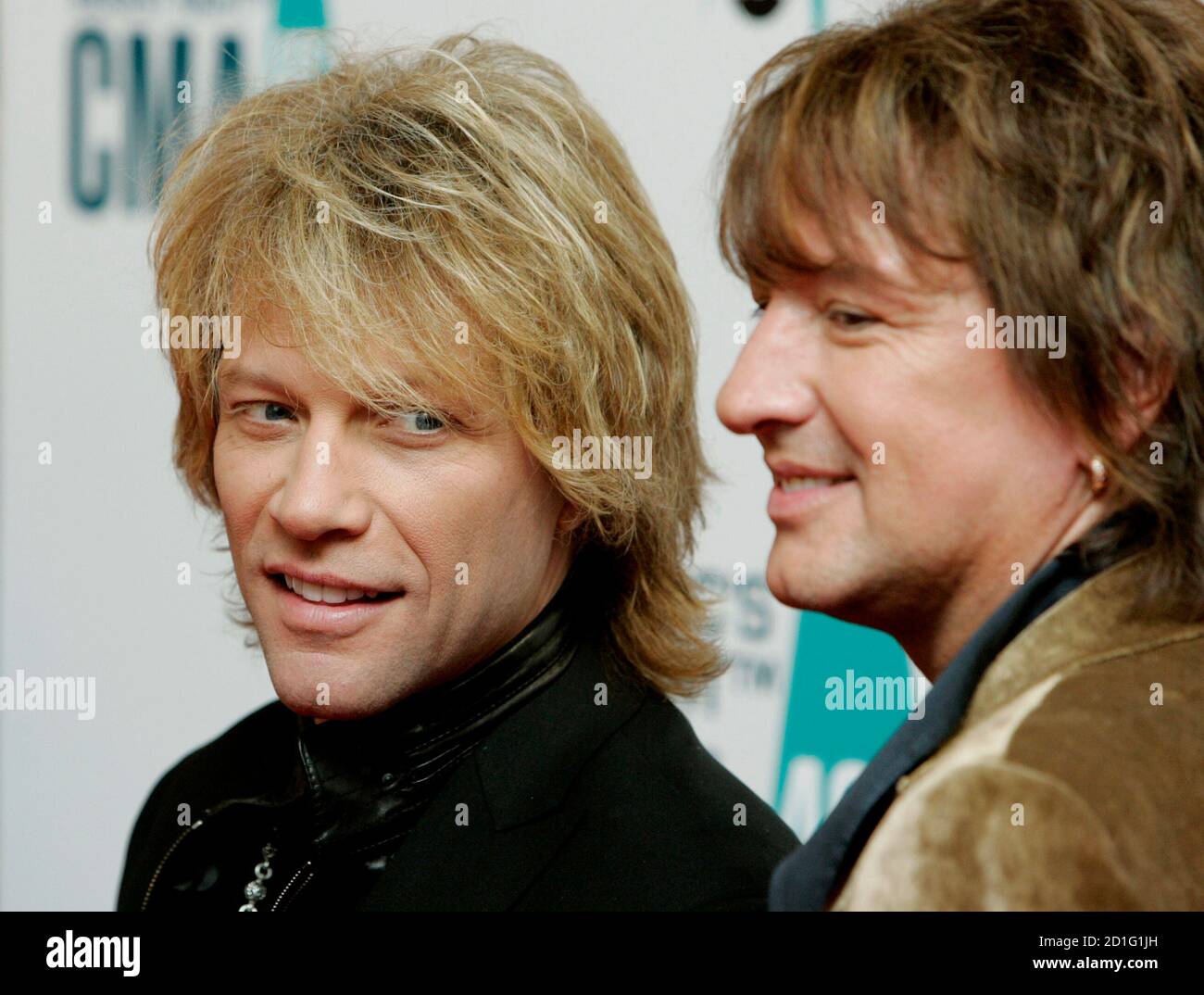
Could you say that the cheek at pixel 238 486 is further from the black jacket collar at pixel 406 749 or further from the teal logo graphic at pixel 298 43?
the teal logo graphic at pixel 298 43

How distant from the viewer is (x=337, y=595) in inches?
65.9

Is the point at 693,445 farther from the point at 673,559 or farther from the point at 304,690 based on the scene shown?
the point at 304,690

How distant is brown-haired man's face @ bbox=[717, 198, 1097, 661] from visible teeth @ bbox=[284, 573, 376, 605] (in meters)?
0.50

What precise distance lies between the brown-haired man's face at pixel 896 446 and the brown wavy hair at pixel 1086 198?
1.4 inches

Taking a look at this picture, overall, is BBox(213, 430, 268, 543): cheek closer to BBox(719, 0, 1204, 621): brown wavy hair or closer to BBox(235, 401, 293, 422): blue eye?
BBox(235, 401, 293, 422): blue eye

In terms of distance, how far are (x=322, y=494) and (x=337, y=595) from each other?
0.44 ft

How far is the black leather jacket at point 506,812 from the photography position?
162 centimetres

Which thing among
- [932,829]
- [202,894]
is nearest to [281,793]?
[202,894]

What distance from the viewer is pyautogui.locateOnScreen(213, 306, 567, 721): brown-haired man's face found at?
1.64 m

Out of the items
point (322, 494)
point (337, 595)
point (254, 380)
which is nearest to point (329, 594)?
point (337, 595)

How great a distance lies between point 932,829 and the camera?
3.51 ft

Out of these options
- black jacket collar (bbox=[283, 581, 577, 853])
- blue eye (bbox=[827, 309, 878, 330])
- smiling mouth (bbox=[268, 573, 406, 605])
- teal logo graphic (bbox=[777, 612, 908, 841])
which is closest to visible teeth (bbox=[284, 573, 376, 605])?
smiling mouth (bbox=[268, 573, 406, 605])

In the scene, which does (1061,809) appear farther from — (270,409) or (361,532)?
(270,409)
